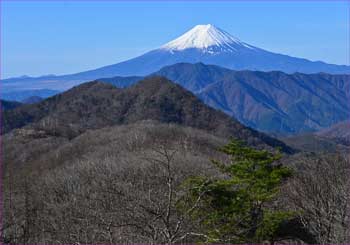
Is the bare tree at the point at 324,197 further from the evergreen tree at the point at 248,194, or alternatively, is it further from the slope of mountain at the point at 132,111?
the slope of mountain at the point at 132,111

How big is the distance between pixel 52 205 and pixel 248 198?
65.9 ft

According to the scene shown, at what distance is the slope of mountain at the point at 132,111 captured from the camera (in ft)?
313

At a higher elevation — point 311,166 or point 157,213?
point 157,213

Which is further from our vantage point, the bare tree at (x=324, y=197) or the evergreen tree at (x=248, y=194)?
the bare tree at (x=324, y=197)

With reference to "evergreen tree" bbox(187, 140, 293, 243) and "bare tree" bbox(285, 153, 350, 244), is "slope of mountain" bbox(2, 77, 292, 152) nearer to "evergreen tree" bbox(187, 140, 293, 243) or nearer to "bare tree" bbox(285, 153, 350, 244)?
"bare tree" bbox(285, 153, 350, 244)

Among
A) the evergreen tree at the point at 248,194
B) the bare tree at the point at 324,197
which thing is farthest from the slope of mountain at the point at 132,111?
the evergreen tree at the point at 248,194

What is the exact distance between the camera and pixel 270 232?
1393cm

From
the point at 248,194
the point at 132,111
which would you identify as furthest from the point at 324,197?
the point at 132,111

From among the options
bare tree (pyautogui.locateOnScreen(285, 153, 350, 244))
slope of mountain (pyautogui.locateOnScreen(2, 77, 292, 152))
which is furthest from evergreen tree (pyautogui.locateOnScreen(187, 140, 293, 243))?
Result: slope of mountain (pyautogui.locateOnScreen(2, 77, 292, 152))

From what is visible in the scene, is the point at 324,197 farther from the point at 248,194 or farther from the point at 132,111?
the point at 132,111

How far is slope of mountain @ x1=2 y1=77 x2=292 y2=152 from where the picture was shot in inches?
3757

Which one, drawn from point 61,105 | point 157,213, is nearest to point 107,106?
point 61,105

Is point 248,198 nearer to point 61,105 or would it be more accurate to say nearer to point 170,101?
point 170,101

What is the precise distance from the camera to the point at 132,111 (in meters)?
98.3
